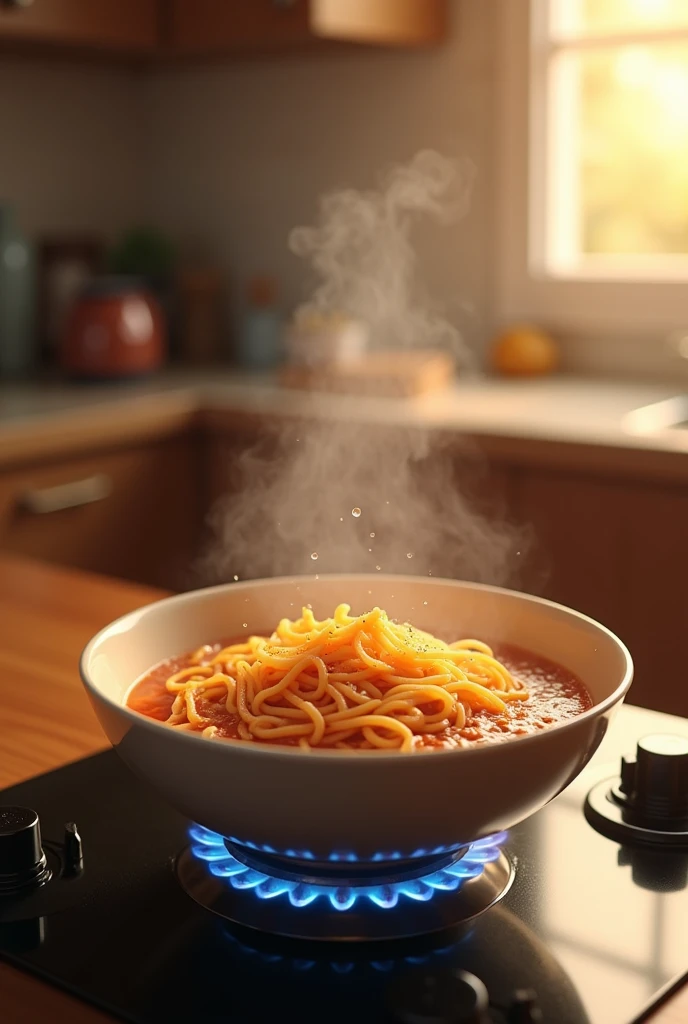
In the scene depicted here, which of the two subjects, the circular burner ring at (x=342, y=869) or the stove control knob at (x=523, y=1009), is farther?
the circular burner ring at (x=342, y=869)

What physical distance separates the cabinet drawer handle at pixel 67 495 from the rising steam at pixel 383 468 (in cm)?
28

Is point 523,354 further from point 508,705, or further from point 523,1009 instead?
point 523,1009

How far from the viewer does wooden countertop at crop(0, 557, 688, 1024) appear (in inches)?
25.1

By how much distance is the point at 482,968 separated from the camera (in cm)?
65

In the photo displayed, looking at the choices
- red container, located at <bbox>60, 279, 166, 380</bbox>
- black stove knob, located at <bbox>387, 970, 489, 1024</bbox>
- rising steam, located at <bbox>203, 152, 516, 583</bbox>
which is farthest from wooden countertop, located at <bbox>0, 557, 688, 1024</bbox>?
red container, located at <bbox>60, 279, 166, 380</bbox>

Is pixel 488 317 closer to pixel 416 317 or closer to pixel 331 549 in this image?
pixel 416 317

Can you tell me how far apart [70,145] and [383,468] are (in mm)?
1614

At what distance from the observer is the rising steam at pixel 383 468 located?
2273 millimetres

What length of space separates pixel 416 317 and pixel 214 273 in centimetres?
65

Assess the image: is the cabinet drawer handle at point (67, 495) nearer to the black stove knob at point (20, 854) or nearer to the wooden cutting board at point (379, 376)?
the wooden cutting board at point (379, 376)

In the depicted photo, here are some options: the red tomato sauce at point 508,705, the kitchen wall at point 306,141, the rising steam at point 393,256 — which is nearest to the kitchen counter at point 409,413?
the rising steam at point 393,256

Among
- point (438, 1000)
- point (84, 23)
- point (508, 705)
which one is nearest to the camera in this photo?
point (438, 1000)

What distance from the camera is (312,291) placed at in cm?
333

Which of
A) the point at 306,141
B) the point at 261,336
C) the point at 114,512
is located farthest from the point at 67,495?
the point at 306,141
